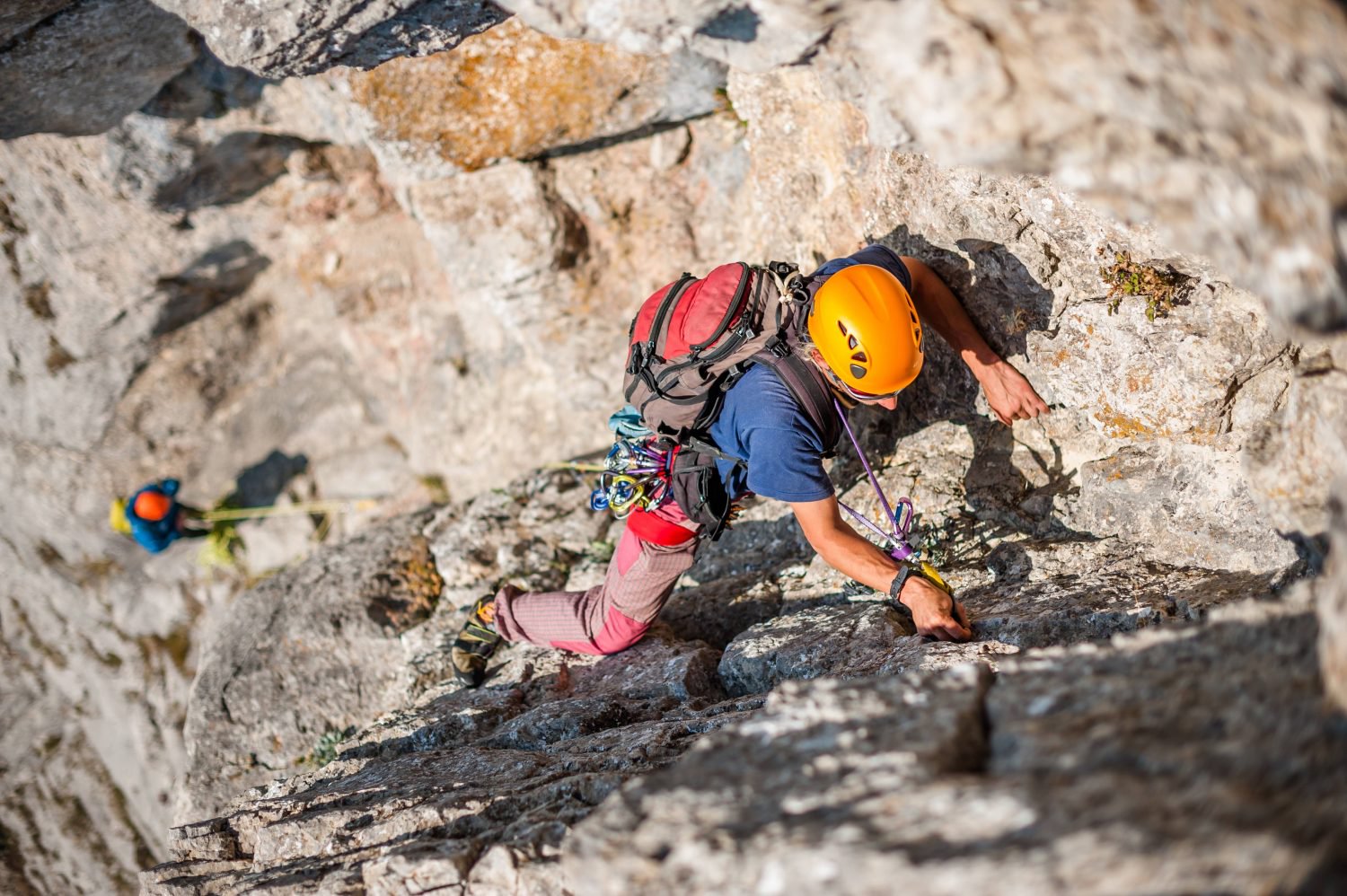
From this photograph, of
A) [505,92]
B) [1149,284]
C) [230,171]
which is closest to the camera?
[1149,284]

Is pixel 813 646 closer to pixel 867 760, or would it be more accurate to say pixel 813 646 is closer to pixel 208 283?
pixel 867 760

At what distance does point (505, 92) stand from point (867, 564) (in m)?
5.90

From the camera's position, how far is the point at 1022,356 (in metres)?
6.32

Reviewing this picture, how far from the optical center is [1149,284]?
549 cm

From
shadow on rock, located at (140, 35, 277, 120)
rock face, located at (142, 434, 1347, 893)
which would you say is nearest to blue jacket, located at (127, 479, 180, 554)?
shadow on rock, located at (140, 35, 277, 120)

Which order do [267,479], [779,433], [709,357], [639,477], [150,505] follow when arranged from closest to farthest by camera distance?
[779,433]
[709,357]
[639,477]
[150,505]
[267,479]

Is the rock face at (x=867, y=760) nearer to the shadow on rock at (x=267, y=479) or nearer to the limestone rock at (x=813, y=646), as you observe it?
the limestone rock at (x=813, y=646)

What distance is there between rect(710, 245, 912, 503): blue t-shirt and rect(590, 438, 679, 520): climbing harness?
31.5 inches

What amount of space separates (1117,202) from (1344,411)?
56.4 inches

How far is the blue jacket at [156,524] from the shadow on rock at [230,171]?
3.93 m

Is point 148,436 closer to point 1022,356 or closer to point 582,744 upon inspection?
point 582,744

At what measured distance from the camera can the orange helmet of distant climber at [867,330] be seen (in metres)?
5.39

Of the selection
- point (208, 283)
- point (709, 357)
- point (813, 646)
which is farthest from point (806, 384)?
point (208, 283)

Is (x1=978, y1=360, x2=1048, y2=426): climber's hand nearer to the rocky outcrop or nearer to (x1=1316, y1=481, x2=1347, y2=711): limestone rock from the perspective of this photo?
the rocky outcrop
